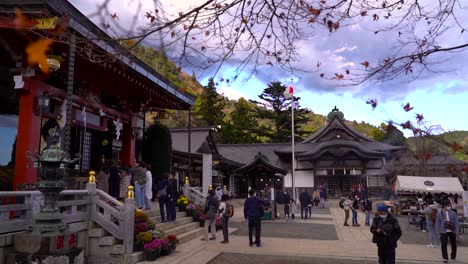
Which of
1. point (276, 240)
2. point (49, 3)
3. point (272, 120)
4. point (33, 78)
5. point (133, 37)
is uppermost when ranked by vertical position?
→ point (272, 120)

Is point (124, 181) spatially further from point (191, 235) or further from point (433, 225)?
point (433, 225)

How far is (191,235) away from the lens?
1294 cm

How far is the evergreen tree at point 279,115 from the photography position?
56656 mm

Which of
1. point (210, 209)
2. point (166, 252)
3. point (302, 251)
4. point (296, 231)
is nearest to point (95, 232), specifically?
point (166, 252)

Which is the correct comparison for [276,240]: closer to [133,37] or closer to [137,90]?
[137,90]

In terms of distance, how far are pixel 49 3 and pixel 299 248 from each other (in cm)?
921

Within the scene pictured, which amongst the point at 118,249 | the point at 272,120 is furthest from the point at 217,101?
the point at 118,249

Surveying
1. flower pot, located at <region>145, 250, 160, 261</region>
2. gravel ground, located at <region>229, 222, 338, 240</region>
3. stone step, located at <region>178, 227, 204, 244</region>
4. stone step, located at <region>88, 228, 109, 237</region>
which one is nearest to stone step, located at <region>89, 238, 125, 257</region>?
stone step, located at <region>88, 228, 109, 237</region>

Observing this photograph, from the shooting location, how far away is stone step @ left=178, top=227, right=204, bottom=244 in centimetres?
1217

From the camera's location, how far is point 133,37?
4.48m

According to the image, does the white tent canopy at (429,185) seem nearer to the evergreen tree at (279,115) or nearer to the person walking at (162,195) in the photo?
the person walking at (162,195)

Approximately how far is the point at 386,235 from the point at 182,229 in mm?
7334

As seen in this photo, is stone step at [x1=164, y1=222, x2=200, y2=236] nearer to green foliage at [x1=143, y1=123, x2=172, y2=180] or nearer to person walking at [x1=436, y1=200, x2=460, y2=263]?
green foliage at [x1=143, y1=123, x2=172, y2=180]

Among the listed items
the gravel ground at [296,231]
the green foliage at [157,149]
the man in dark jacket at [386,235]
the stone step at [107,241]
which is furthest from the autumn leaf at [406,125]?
the green foliage at [157,149]
